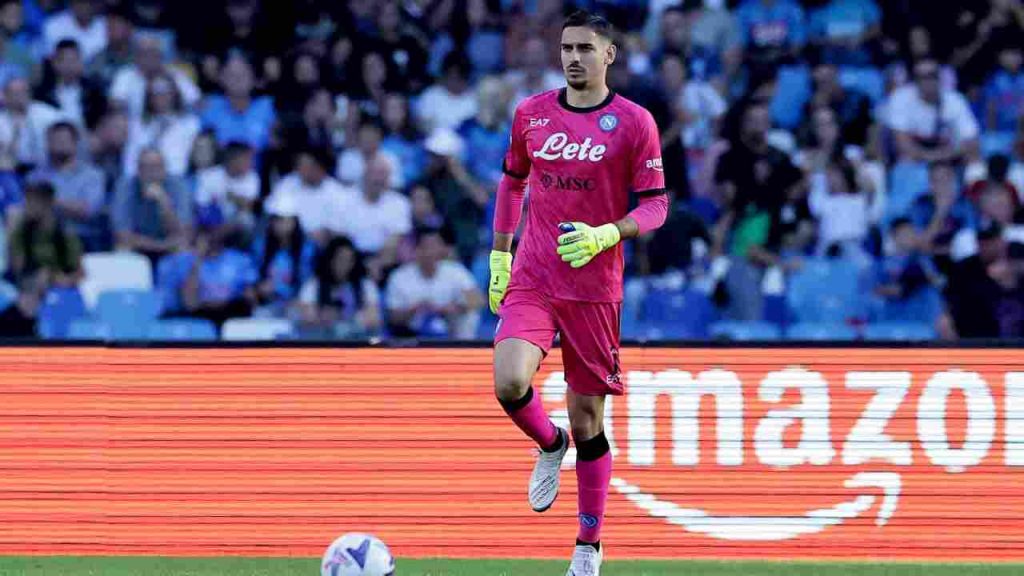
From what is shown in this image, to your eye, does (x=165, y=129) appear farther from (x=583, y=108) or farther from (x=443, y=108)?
(x=583, y=108)

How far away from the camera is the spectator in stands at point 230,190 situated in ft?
40.3

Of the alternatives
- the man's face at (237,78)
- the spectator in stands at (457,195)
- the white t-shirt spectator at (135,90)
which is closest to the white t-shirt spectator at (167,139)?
the white t-shirt spectator at (135,90)

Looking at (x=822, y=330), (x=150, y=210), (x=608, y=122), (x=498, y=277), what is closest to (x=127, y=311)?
(x=150, y=210)

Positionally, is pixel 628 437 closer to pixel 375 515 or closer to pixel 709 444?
pixel 709 444

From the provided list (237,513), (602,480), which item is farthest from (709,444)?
(237,513)

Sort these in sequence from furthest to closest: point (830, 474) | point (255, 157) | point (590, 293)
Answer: point (255, 157) → point (830, 474) → point (590, 293)

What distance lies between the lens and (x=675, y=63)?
12883 mm

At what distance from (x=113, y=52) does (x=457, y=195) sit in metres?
3.42

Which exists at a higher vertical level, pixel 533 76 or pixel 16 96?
pixel 533 76

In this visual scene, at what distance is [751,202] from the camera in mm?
12133

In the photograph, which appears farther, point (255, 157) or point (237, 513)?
point (255, 157)

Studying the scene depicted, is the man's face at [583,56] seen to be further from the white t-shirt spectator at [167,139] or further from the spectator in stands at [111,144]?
the spectator in stands at [111,144]

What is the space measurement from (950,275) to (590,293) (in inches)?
220

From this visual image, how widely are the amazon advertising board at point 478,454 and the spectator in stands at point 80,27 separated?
621cm
